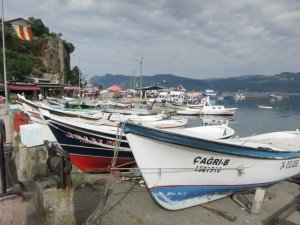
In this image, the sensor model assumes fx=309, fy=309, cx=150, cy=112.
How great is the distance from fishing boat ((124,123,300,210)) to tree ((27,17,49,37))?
229 feet

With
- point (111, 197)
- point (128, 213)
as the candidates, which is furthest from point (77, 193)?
point (128, 213)

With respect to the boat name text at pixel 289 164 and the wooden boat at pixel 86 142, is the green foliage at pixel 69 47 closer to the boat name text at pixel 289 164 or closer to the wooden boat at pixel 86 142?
the wooden boat at pixel 86 142

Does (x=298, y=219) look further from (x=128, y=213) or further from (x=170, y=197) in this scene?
(x=128, y=213)

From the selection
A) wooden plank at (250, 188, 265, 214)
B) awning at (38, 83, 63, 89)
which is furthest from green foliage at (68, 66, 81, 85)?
wooden plank at (250, 188, 265, 214)

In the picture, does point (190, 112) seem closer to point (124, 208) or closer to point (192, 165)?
point (192, 165)

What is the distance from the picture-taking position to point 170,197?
7.21 metres

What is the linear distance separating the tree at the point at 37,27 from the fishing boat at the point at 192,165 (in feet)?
229

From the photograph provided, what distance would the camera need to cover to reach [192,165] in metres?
7.24

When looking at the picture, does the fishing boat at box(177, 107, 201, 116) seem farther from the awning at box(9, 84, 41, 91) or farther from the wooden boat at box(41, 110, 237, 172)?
the wooden boat at box(41, 110, 237, 172)

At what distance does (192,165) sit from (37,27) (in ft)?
232

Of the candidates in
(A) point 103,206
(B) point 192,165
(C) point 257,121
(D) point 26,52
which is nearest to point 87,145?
(A) point 103,206

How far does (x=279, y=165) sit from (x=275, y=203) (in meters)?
1.02

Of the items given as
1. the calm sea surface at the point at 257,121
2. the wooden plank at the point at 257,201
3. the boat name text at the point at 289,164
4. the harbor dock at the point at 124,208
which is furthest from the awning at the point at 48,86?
the wooden plank at the point at 257,201

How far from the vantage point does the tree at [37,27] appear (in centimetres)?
6925
